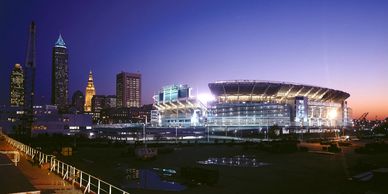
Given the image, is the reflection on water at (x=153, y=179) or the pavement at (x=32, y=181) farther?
the reflection on water at (x=153, y=179)

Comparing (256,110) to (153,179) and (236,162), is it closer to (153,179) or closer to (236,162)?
(236,162)

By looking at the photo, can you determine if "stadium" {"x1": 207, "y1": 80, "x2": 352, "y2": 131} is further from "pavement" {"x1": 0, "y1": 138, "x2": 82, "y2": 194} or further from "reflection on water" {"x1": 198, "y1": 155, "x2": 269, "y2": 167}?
"pavement" {"x1": 0, "y1": 138, "x2": 82, "y2": 194}

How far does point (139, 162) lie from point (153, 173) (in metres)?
11.7

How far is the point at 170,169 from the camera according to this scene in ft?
146

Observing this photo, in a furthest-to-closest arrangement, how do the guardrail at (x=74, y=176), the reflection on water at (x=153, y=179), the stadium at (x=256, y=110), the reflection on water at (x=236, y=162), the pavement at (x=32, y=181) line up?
the stadium at (x=256, y=110), the reflection on water at (x=236, y=162), the reflection on water at (x=153, y=179), the guardrail at (x=74, y=176), the pavement at (x=32, y=181)

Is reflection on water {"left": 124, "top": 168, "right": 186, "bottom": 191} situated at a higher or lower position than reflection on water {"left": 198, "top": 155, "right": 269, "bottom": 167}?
higher

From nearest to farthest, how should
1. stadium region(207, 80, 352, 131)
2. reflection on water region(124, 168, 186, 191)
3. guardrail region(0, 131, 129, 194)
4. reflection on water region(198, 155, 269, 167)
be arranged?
guardrail region(0, 131, 129, 194), reflection on water region(124, 168, 186, 191), reflection on water region(198, 155, 269, 167), stadium region(207, 80, 352, 131)

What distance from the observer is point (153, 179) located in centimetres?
3681

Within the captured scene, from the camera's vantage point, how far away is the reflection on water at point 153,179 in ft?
106

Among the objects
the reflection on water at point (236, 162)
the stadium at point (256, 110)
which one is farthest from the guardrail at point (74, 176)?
the stadium at point (256, 110)

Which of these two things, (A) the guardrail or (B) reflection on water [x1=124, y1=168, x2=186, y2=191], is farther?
(B) reflection on water [x1=124, y1=168, x2=186, y2=191]

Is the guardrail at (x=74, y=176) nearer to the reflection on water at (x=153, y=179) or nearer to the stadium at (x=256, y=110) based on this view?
the reflection on water at (x=153, y=179)

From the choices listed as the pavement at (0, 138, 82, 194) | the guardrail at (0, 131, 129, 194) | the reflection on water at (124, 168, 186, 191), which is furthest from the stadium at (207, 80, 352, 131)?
the pavement at (0, 138, 82, 194)

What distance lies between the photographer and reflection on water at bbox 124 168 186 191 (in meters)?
32.4
